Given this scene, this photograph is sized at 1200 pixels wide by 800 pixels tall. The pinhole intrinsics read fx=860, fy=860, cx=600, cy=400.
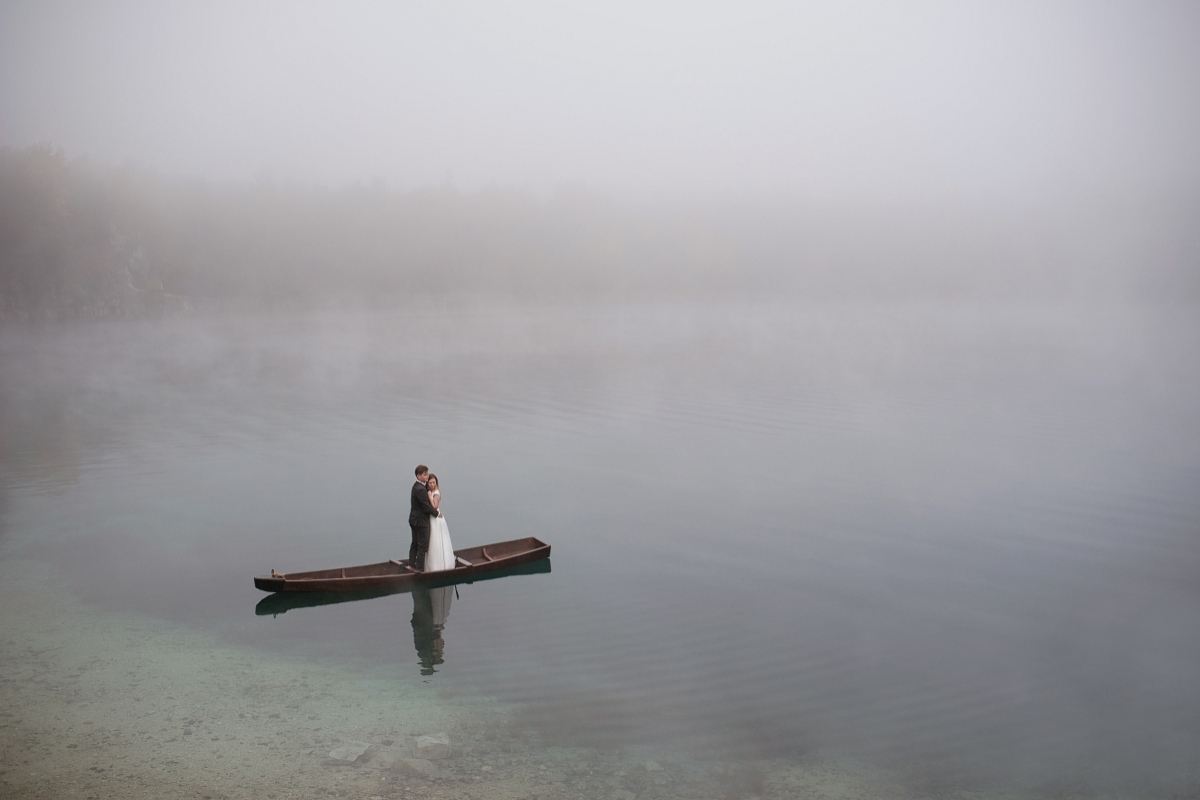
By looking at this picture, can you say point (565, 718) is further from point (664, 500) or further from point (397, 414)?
point (397, 414)

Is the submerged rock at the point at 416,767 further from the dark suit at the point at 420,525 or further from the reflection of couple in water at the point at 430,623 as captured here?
the dark suit at the point at 420,525

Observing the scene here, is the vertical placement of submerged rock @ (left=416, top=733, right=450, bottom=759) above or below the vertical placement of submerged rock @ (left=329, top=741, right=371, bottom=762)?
below

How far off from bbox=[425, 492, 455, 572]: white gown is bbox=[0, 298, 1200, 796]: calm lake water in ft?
2.28

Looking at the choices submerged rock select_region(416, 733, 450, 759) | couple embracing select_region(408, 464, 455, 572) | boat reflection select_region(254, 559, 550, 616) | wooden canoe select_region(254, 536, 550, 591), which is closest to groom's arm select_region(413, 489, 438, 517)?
couple embracing select_region(408, 464, 455, 572)

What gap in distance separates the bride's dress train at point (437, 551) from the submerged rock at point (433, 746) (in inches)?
237

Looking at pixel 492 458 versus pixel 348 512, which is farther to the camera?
pixel 492 458

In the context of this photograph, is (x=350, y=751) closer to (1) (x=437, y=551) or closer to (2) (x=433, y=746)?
(2) (x=433, y=746)

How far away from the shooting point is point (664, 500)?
26.2m

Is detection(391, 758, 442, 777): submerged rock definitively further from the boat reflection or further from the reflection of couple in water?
the boat reflection

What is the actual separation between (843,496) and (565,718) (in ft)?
52.9

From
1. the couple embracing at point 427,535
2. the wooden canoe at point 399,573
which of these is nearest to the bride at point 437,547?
the couple embracing at point 427,535

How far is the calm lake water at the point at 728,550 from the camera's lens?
1261 cm

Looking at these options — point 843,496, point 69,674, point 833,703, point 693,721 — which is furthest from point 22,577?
point 843,496

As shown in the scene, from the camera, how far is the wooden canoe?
1694 cm
